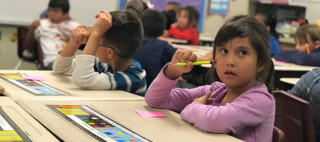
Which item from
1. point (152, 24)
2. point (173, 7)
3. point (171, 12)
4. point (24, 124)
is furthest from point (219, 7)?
point (24, 124)

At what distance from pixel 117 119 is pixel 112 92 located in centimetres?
55

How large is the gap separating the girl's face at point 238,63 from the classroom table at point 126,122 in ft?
0.72

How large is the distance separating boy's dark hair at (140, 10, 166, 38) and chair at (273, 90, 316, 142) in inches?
55.6

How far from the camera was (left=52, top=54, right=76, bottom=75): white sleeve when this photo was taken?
229cm

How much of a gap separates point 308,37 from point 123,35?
2.84m

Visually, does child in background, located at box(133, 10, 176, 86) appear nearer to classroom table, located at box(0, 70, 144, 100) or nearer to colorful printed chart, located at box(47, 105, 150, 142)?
classroom table, located at box(0, 70, 144, 100)

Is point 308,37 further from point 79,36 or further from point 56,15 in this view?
point 79,36

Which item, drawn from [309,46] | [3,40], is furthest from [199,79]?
[3,40]

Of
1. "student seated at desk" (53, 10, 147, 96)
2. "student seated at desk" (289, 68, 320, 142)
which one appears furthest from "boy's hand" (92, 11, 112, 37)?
"student seated at desk" (289, 68, 320, 142)

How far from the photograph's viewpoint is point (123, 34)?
6.98 feet

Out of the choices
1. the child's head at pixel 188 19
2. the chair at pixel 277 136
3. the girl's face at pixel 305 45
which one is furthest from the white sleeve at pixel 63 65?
the child's head at pixel 188 19

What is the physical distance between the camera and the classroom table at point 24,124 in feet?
3.61

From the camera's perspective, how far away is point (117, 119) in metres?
1.40

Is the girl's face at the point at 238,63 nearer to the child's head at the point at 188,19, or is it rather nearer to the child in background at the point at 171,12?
the child's head at the point at 188,19
